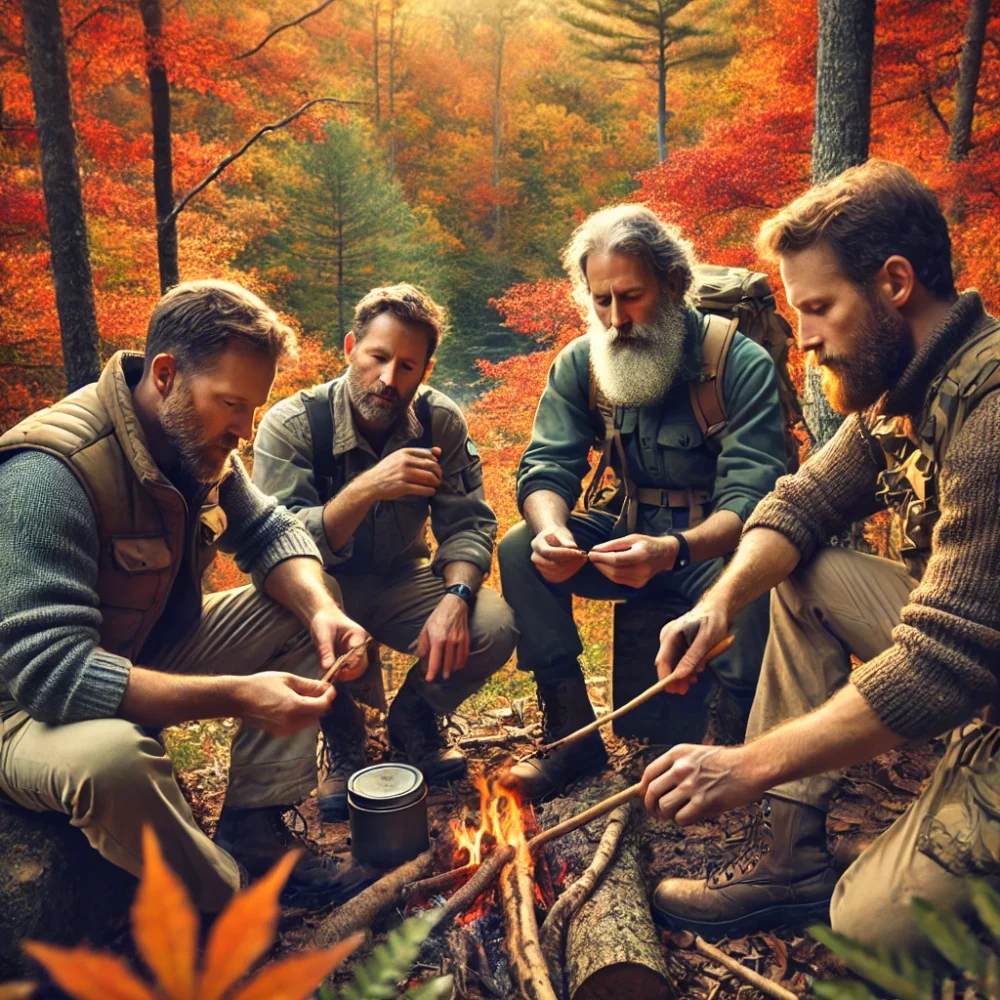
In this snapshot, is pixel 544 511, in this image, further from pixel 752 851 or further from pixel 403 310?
pixel 752 851

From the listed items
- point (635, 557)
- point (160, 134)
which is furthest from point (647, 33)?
point (635, 557)

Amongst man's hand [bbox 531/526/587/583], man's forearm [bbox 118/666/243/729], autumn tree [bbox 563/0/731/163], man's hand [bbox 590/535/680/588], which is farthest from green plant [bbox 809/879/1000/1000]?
autumn tree [bbox 563/0/731/163]

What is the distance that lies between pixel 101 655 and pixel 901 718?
2.38 m

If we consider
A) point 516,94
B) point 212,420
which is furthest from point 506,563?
point 516,94

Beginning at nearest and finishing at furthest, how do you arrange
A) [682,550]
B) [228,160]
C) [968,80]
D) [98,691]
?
1. [98,691]
2. [682,550]
3. [228,160]
4. [968,80]

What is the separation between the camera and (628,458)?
172 inches

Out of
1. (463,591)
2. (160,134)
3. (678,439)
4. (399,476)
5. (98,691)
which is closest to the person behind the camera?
(98,691)

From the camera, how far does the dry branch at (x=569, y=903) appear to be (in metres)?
2.76

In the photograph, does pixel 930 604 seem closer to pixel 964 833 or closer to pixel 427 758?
pixel 964 833

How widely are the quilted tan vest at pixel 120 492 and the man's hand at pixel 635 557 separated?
5.63 ft

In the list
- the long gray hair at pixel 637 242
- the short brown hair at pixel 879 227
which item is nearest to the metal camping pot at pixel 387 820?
the short brown hair at pixel 879 227

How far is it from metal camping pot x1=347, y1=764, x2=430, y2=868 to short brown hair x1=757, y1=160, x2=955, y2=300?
245cm

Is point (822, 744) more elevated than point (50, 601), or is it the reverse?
point (50, 601)

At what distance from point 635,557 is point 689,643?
665 mm
